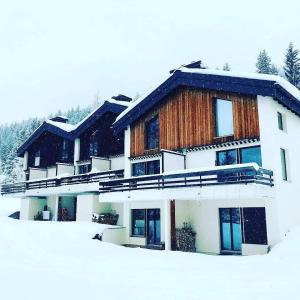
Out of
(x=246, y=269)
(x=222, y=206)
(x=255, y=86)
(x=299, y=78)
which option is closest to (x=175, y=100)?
(x=255, y=86)

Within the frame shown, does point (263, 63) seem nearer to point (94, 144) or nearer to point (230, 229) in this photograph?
point (94, 144)

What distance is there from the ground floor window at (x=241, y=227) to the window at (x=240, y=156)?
8.74 ft

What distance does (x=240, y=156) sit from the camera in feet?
63.3

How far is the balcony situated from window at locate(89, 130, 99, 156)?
303 inches

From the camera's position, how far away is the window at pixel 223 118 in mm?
19952

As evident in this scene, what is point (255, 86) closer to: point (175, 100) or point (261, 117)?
point (261, 117)

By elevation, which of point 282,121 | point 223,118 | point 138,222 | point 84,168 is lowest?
point 138,222

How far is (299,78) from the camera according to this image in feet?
186

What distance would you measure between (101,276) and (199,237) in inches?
395

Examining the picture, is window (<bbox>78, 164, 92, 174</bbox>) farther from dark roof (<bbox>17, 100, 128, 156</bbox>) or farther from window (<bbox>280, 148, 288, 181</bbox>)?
window (<bbox>280, 148, 288, 181</bbox>)

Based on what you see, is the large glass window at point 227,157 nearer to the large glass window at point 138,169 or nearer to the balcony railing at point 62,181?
the large glass window at point 138,169

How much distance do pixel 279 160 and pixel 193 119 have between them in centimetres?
590

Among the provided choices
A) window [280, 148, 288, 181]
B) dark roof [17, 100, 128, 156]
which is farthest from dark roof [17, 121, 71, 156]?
window [280, 148, 288, 181]

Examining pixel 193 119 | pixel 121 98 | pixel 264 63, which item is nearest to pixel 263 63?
pixel 264 63
